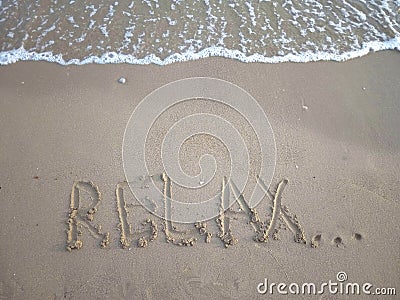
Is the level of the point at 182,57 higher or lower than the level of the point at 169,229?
higher

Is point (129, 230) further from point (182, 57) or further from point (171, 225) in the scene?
point (182, 57)

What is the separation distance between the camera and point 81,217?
314 cm

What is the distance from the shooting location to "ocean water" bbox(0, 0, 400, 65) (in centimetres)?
426

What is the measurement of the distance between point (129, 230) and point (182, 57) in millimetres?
1966

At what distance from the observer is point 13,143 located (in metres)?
3.51

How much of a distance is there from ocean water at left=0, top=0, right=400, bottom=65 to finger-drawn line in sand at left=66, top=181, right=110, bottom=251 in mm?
1529

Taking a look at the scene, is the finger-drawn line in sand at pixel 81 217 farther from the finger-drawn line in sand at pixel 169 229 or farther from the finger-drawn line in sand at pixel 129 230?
the finger-drawn line in sand at pixel 169 229

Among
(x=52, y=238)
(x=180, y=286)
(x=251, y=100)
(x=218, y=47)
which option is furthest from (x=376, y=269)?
(x=218, y=47)

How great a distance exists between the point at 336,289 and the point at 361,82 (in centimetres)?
207
